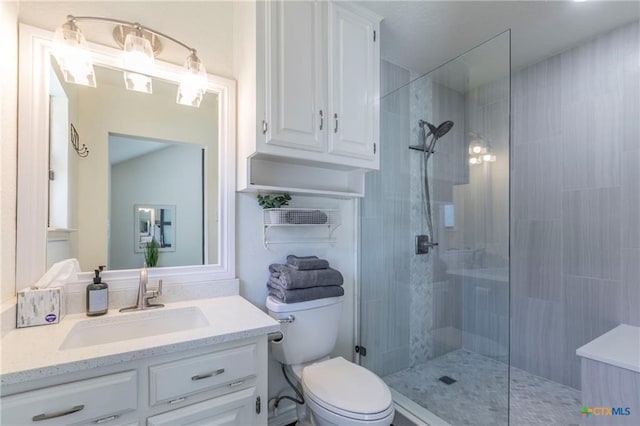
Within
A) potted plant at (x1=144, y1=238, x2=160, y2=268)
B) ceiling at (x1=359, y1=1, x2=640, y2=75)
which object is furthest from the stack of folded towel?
ceiling at (x1=359, y1=1, x2=640, y2=75)

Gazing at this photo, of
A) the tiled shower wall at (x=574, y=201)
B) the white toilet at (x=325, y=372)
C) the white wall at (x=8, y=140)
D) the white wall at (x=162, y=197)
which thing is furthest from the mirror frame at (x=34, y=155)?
the tiled shower wall at (x=574, y=201)

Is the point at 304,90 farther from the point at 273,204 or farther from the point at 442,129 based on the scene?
the point at 442,129

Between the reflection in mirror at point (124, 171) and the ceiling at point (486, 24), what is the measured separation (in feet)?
3.98

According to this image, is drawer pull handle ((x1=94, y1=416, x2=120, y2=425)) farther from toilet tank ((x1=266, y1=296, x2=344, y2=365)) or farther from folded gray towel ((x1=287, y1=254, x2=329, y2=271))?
folded gray towel ((x1=287, y1=254, x2=329, y2=271))

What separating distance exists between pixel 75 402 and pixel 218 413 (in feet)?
1.40

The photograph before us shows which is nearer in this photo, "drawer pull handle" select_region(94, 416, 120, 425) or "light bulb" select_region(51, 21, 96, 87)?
"drawer pull handle" select_region(94, 416, 120, 425)

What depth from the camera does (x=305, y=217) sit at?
166cm

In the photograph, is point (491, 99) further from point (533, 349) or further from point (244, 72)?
point (533, 349)

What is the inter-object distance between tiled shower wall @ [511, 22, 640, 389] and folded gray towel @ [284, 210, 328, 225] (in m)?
1.67

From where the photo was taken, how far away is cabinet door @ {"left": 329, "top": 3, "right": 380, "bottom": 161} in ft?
5.04

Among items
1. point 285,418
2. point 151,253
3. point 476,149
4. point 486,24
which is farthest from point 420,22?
point 285,418

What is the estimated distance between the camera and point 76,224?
1.25 metres

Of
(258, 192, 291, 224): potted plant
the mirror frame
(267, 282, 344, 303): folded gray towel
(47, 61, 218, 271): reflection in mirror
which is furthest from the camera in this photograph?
(258, 192, 291, 224): potted plant

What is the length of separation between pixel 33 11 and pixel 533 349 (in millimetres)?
3536
